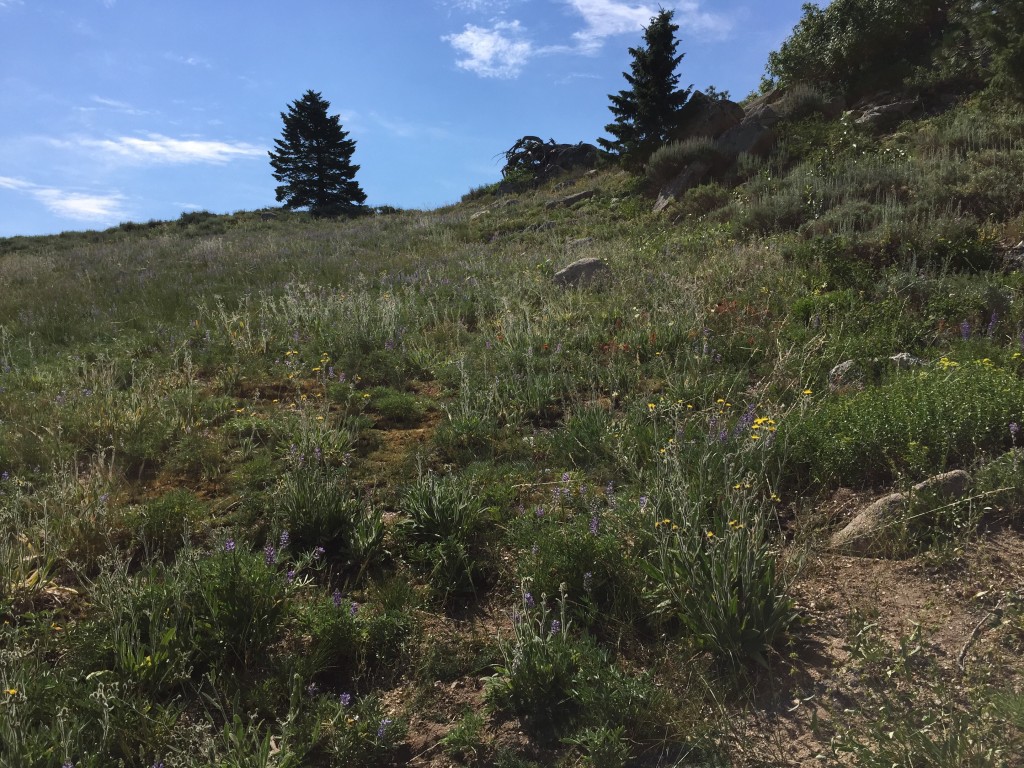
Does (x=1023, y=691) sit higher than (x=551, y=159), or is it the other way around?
(x=551, y=159)

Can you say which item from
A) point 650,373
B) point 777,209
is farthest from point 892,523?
point 777,209

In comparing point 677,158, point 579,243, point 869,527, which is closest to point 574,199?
point 677,158

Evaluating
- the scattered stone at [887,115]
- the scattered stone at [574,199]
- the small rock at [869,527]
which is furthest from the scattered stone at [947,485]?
the scattered stone at [574,199]

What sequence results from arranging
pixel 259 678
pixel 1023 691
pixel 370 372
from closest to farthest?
pixel 1023 691 → pixel 259 678 → pixel 370 372

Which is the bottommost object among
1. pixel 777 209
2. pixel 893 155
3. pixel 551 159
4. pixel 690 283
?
pixel 690 283

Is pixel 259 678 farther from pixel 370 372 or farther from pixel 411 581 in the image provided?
pixel 370 372

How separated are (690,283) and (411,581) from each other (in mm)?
5923

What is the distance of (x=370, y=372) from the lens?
694 centimetres

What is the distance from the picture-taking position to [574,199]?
839 inches

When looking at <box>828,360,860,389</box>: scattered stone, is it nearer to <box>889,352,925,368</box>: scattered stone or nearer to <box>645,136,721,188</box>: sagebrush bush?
<box>889,352,925,368</box>: scattered stone

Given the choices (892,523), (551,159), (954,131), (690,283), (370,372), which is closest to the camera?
(892,523)

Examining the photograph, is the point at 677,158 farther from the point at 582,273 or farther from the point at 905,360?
the point at 905,360

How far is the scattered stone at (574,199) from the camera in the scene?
21117 millimetres

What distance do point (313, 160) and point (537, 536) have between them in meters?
38.6
